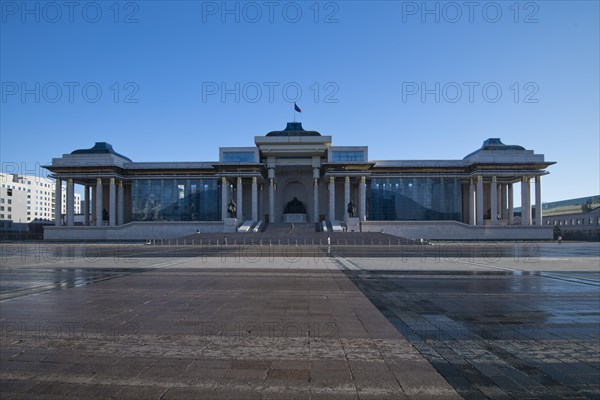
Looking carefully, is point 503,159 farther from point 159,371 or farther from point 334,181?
point 159,371

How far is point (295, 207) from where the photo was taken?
74.9m

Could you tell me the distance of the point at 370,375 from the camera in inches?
207

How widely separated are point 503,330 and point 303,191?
224 ft

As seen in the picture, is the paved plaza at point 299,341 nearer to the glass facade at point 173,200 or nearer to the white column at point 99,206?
the glass facade at point 173,200

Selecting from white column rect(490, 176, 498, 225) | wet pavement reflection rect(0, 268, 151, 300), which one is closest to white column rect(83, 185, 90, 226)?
wet pavement reflection rect(0, 268, 151, 300)

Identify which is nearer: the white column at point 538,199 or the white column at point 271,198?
the white column at point 538,199

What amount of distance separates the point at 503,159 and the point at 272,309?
6518cm

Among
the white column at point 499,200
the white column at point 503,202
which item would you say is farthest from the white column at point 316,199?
the white column at point 503,202

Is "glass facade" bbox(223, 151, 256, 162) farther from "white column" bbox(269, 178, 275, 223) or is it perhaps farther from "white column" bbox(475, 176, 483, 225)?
"white column" bbox(475, 176, 483, 225)

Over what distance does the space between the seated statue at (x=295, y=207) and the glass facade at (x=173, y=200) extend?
1274cm

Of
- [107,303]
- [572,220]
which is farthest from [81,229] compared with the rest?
[572,220]

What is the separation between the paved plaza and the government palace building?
4927 centimetres

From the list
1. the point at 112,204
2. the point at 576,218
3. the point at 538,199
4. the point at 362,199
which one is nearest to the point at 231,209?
the point at 362,199

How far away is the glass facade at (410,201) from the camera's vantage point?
69062mm
